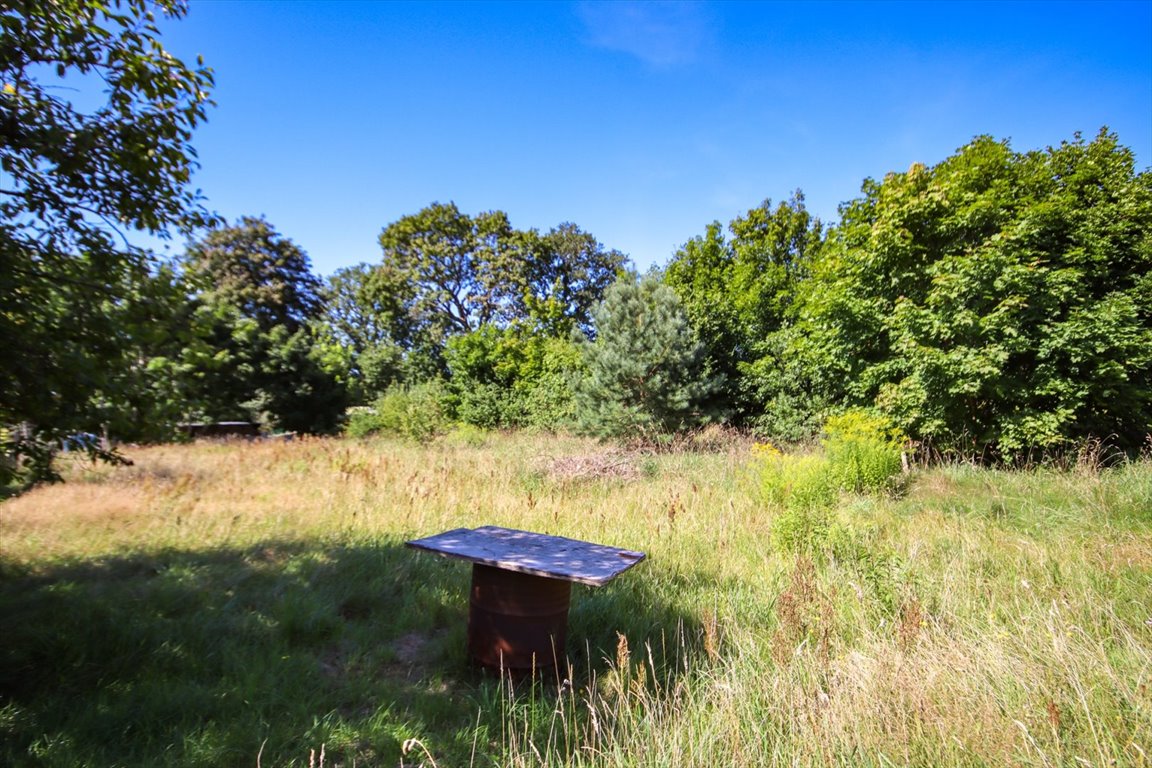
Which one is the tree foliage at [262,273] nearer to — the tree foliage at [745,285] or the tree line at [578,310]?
the tree line at [578,310]

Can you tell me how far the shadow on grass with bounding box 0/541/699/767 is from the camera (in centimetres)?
265

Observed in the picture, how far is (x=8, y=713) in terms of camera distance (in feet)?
8.86

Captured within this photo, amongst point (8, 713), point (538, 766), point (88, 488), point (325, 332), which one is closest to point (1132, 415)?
point (538, 766)

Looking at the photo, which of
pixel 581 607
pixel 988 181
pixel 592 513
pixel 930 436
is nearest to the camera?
Answer: pixel 581 607

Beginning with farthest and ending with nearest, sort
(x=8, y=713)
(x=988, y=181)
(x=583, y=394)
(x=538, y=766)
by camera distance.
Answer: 1. (x=583, y=394)
2. (x=988, y=181)
3. (x=8, y=713)
4. (x=538, y=766)

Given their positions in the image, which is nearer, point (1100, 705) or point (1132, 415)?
point (1100, 705)

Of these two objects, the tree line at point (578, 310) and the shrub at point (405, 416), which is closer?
the tree line at point (578, 310)

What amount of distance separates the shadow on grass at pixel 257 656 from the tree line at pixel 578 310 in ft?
3.79

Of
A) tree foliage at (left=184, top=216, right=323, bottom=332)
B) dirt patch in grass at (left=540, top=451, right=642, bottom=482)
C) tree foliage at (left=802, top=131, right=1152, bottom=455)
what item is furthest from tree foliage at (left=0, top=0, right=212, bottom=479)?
tree foliage at (left=184, top=216, right=323, bottom=332)

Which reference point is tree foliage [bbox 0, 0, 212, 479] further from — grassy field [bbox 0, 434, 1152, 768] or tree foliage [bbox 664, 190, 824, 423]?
tree foliage [bbox 664, 190, 824, 423]

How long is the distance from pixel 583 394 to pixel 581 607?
1062 cm

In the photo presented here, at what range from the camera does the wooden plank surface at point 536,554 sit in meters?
2.95

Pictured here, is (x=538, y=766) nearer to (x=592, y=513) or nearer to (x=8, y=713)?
(x=8, y=713)

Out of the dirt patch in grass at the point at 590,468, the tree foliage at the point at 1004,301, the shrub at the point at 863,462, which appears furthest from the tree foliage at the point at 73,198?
the tree foliage at the point at 1004,301
